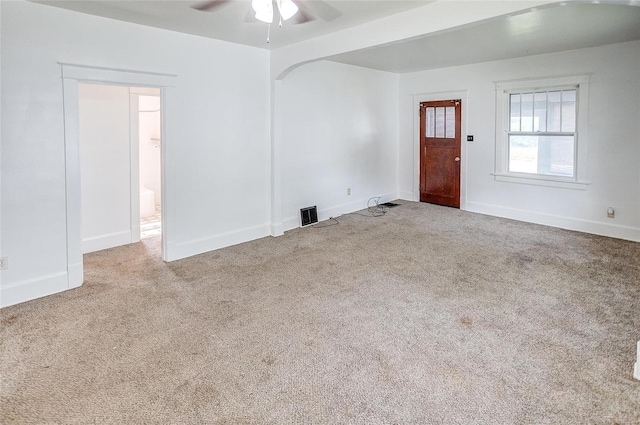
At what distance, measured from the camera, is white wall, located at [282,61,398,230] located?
5387 millimetres

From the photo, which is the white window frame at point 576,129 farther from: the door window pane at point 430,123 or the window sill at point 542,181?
the door window pane at point 430,123

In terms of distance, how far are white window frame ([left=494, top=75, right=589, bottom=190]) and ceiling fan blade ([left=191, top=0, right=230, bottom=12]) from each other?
14.8 feet

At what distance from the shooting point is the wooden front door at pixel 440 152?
6652 mm

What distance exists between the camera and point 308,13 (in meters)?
3.31

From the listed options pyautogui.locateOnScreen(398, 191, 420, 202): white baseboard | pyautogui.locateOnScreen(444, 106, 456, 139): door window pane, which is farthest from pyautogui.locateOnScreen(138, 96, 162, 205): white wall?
pyautogui.locateOnScreen(444, 106, 456, 139): door window pane

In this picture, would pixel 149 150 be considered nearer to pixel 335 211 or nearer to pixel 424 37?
pixel 335 211

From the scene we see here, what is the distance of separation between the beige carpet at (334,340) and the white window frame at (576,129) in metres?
1.29

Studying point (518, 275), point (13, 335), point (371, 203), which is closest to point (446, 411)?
point (518, 275)

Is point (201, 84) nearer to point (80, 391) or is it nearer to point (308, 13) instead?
point (308, 13)

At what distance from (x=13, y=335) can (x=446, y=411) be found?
2.84 m

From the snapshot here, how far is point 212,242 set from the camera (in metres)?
4.62

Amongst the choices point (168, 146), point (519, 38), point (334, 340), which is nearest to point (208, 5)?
point (168, 146)

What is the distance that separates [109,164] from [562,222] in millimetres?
5984

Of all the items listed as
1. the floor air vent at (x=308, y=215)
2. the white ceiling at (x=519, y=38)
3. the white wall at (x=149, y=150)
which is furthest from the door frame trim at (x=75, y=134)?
the white wall at (x=149, y=150)
